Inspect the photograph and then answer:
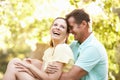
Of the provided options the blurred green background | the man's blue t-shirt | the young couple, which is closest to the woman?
the young couple

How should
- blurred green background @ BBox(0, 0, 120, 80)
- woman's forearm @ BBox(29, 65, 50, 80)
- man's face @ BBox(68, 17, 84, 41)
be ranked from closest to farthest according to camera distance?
woman's forearm @ BBox(29, 65, 50, 80) → man's face @ BBox(68, 17, 84, 41) → blurred green background @ BBox(0, 0, 120, 80)

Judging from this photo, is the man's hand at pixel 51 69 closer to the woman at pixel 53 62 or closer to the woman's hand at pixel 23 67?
the woman at pixel 53 62

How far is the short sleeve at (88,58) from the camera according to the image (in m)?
3.78

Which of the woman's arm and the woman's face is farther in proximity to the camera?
the woman's face

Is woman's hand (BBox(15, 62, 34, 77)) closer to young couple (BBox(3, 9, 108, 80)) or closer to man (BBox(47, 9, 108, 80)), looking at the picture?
young couple (BBox(3, 9, 108, 80))

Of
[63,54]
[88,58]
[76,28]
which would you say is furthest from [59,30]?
[88,58]

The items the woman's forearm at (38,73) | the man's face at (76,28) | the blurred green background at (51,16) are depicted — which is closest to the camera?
the woman's forearm at (38,73)

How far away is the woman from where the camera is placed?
373 centimetres

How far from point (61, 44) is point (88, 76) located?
1.20ft

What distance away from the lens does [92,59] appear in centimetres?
380

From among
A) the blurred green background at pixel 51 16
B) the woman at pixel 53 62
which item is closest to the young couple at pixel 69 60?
the woman at pixel 53 62

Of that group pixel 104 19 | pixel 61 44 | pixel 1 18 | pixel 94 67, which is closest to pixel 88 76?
pixel 94 67

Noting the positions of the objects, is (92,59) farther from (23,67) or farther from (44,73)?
(23,67)

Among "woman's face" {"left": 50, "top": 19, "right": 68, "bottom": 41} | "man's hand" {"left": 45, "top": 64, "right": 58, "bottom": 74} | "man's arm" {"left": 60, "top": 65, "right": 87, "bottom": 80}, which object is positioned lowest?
"man's arm" {"left": 60, "top": 65, "right": 87, "bottom": 80}
